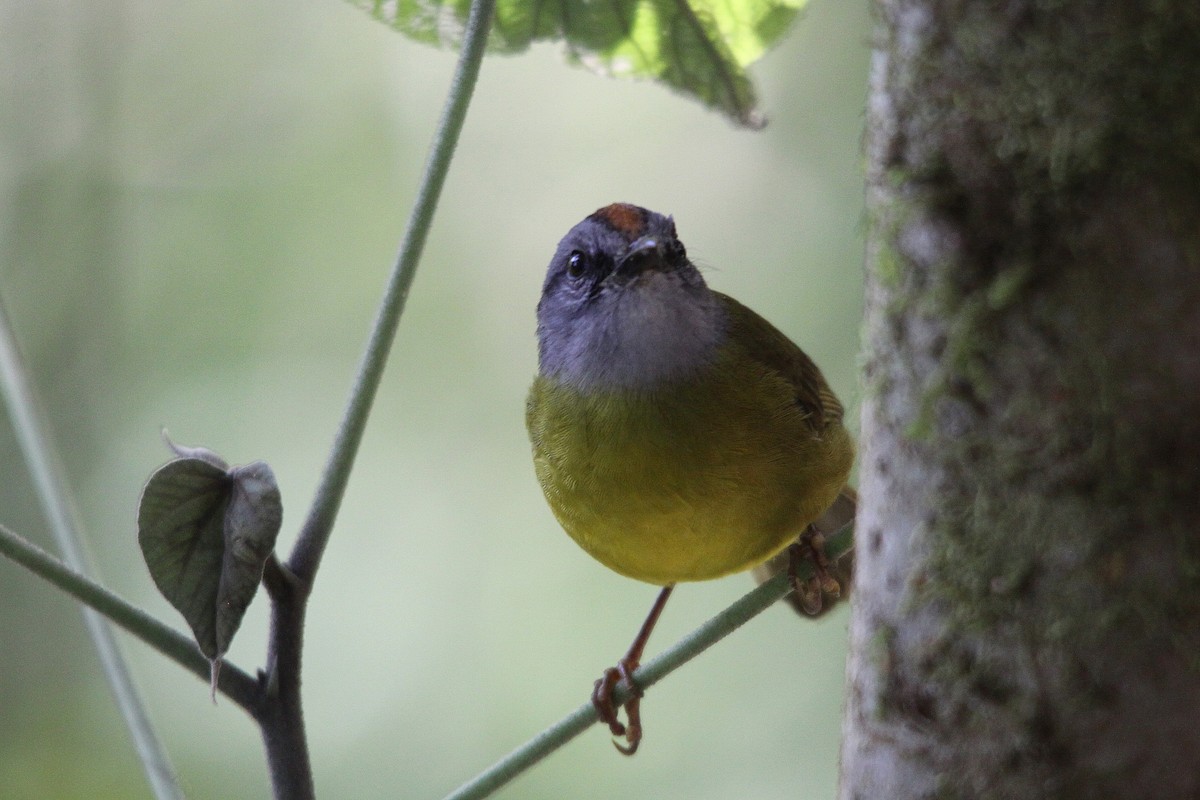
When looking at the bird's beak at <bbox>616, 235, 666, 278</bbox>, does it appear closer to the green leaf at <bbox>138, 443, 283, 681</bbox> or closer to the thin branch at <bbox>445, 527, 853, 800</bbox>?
the thin branch at <bbox>445, 527, 853, 800</bbox>

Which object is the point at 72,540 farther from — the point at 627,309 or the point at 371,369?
the point at 627,309

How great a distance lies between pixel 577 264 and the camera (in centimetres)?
314

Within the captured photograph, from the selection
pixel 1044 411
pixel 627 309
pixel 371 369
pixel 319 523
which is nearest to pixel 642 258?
pixel 627 309

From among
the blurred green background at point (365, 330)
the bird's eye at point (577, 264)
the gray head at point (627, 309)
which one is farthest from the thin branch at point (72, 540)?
the blurred green background at point (365, 330)

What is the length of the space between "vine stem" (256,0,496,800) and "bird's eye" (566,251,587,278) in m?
1.09

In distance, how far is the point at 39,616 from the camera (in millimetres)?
5922

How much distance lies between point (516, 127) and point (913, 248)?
18.6 ft

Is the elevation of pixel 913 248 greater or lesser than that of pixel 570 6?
lesser

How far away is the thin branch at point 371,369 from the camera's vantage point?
1.92 m

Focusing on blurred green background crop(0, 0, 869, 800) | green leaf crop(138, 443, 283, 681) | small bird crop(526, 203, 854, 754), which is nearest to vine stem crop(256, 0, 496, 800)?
green leaf crop(138, 443, 283, 681)

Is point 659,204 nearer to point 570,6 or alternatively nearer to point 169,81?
point 169,81

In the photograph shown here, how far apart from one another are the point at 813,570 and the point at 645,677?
1.05 meters

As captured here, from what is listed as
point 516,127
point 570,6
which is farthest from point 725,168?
point 570,6

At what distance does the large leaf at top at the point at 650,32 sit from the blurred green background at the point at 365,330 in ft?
9.93
